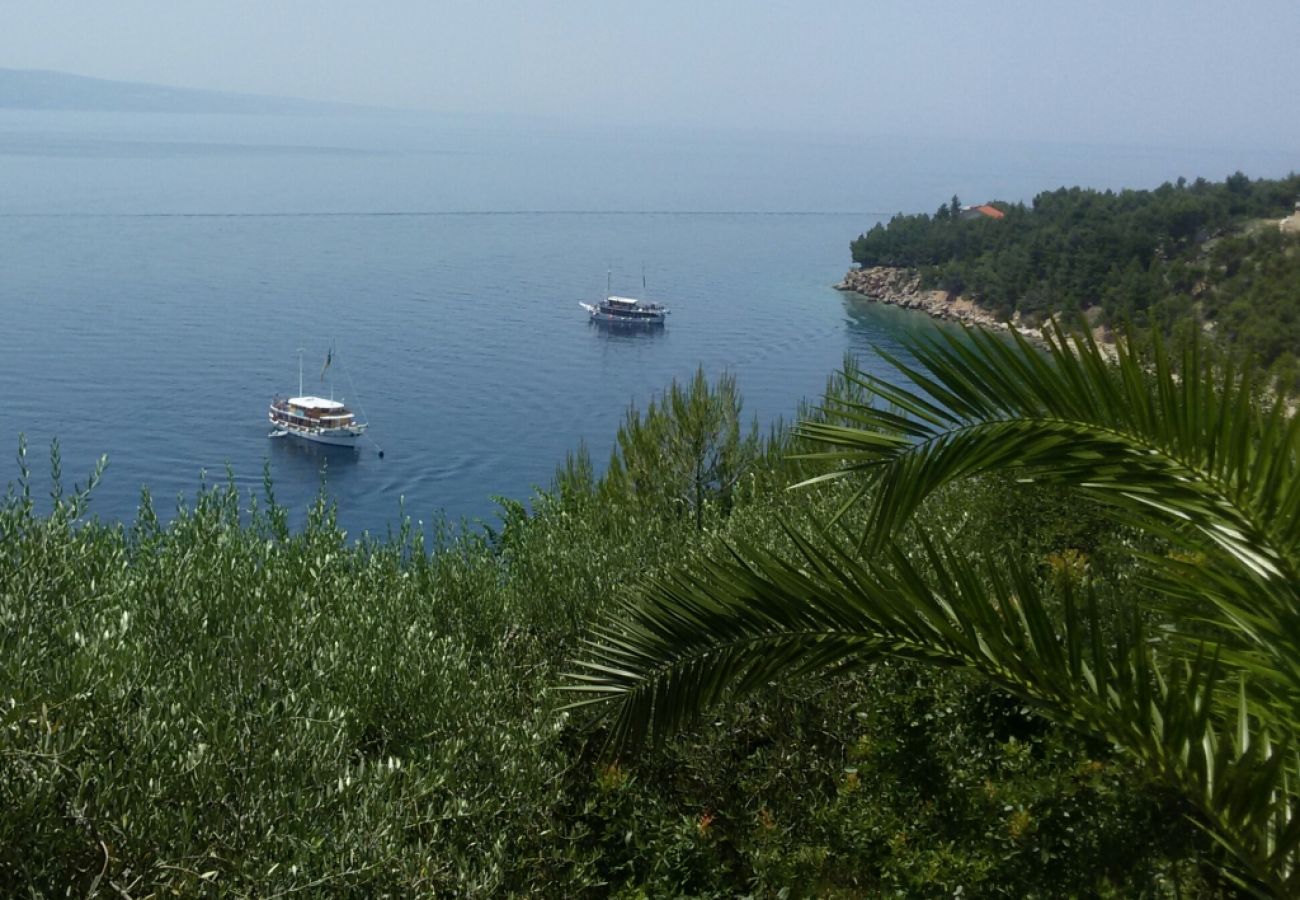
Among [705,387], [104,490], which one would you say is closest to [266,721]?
[705,387]

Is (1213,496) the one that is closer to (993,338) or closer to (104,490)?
(993,338)

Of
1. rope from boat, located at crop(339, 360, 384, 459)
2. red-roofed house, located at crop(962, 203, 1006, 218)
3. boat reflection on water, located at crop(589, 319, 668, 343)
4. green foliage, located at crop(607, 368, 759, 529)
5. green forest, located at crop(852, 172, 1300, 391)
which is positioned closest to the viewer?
green foliage, located at crop(607, 368, 759, 529)

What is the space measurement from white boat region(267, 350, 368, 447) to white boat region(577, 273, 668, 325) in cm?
3499

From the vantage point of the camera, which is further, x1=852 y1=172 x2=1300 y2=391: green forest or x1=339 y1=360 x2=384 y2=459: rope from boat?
x1=339 y1=360 x2=384 y2=459: rope from boat

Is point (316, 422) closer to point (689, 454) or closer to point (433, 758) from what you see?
point (689, 454)

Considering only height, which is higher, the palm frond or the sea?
the palm frond

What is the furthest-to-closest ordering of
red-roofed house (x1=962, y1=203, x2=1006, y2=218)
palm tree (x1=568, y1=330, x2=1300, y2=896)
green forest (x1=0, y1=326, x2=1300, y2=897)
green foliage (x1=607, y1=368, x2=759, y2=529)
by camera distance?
red-roofed house (x1=962, y1=203, x2=1006, y2=218) → green foliage (x1=607, y1=368, x2=759, y2=529) → green forest (x1=0, y1=326, x2=1300, y2=897) → palm tree (x1=568, y1=330, x2=1300, y2=896)

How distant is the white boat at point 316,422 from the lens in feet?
252

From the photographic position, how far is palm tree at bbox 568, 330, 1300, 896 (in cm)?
369

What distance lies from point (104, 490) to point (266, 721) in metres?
67.3

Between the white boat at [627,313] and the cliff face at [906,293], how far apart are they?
20935 mm

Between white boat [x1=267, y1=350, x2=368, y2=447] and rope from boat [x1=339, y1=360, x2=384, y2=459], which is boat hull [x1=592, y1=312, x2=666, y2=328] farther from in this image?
white boat [x1=267, y1=350, x2=368, y2=447]

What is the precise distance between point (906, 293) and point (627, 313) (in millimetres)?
24958

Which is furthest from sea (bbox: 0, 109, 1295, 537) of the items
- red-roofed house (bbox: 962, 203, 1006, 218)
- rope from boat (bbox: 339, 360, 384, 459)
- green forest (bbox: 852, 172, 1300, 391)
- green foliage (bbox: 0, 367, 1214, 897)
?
green foliage (bbox: 0, 367, 1214, 897)
